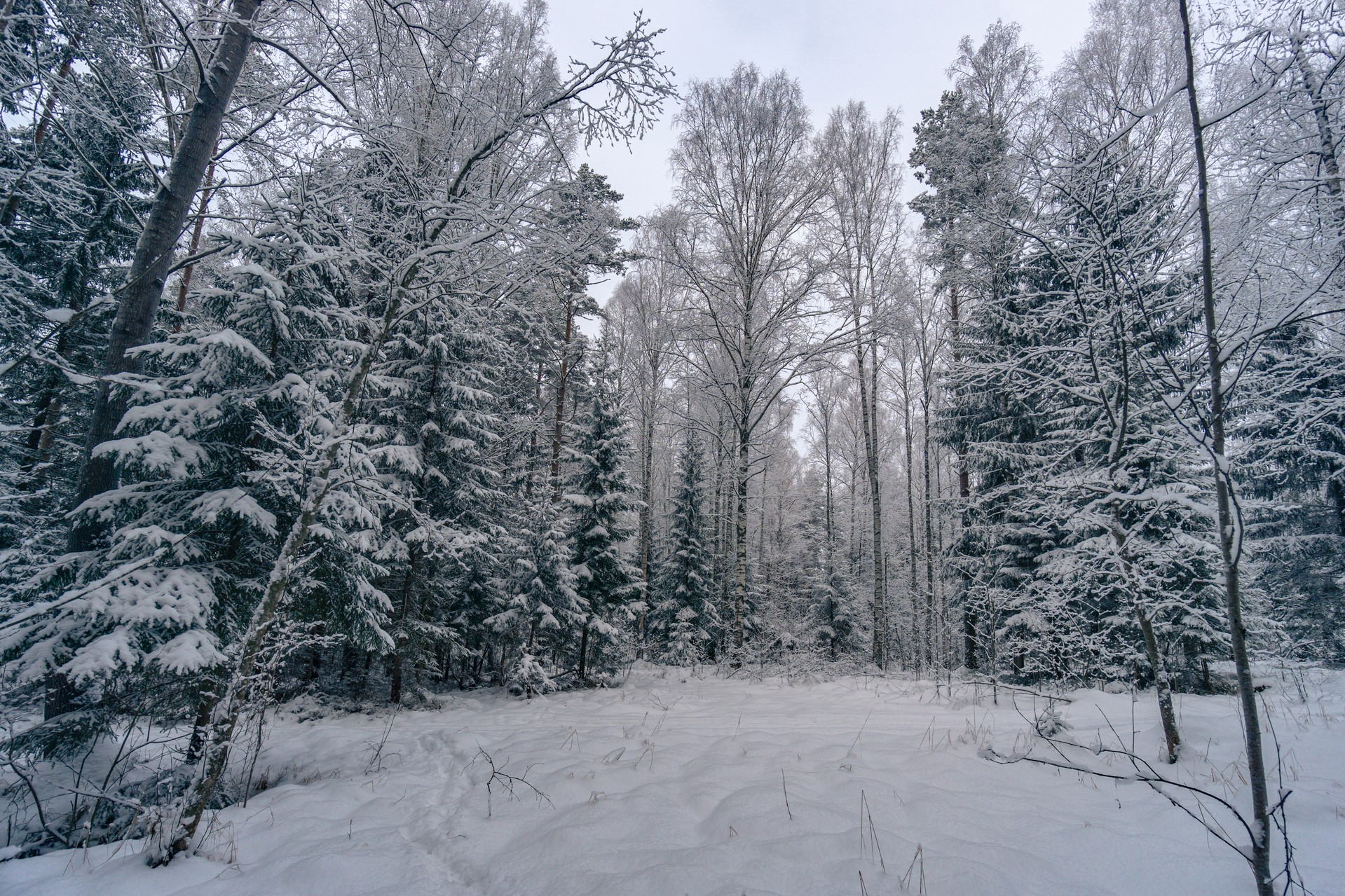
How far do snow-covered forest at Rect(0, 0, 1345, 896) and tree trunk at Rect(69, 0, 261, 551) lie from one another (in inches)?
1.4

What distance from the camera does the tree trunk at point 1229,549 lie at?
62.6 inches

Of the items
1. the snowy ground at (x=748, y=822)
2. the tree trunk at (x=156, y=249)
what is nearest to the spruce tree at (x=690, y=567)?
the snowy ground at (x=748, y=822)


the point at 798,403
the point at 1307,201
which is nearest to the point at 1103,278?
the point at 1307,201

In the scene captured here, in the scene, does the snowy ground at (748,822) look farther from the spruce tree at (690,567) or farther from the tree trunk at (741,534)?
the spruce tree at (690,567)

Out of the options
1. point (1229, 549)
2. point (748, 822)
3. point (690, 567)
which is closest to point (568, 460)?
point (690, 567)

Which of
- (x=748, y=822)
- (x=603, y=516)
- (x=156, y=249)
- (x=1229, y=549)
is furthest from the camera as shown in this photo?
(x=603, y=516)

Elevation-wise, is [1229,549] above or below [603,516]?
below

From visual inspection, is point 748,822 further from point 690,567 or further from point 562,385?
point 690,567

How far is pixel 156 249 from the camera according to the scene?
4.41 meters

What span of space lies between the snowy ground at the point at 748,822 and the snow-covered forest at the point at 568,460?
0.03 metres

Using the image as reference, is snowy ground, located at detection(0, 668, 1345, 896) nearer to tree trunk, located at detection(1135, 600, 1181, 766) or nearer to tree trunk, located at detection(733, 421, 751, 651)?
tree trunk, located at detection(1135, 600, 1181, 766)

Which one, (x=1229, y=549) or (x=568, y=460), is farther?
(x=568, y=460)

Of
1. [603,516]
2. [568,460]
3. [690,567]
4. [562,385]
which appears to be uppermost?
[562,385]

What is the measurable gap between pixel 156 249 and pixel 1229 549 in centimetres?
739
